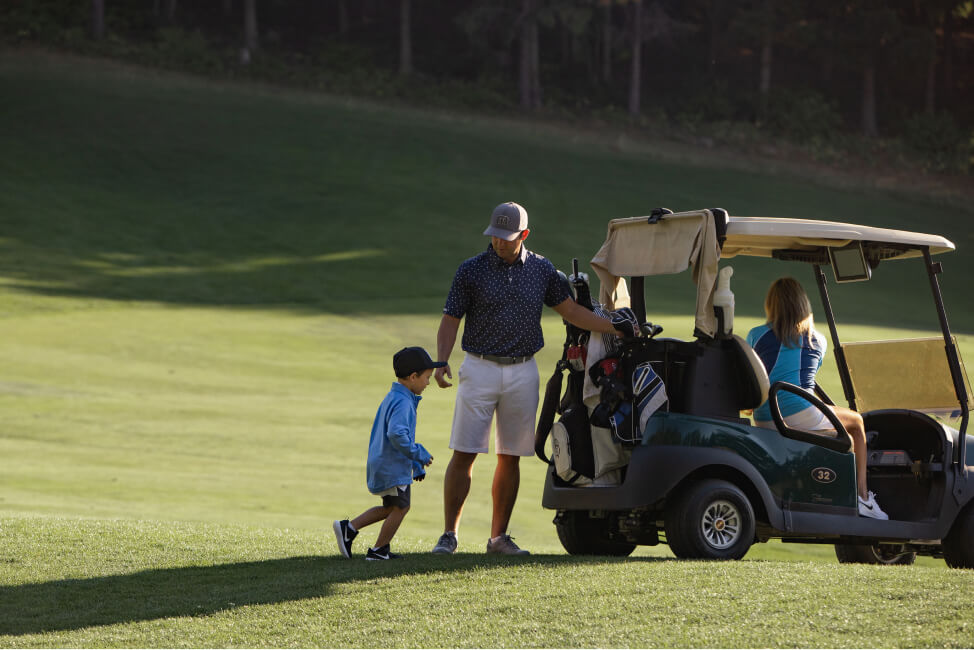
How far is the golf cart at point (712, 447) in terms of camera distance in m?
6.92

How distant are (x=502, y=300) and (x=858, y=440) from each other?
7.35ft

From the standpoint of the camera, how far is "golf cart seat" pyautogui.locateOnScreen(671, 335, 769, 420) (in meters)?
6.99

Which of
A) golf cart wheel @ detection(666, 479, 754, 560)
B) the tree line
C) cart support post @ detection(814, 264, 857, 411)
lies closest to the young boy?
golf cart wheel @ detection(666, 479, 754, 560)

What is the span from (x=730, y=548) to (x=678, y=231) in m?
1.82

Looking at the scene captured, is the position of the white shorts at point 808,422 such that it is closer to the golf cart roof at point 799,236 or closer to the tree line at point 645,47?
the golf cart roof at point 799,236

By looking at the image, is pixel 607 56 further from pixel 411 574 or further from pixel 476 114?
pixel 411 574

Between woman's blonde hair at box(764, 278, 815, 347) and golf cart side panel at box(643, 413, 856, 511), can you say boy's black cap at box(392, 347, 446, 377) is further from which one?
woman's blonde hair at box(764, 278, 815, 347)

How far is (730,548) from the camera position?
275 inches

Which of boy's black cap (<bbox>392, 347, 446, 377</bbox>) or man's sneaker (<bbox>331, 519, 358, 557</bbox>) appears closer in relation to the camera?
boy's black cap (<bbox>392, 347, 446, 377</bbox>)

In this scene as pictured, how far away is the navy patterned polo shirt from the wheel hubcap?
1412 mm

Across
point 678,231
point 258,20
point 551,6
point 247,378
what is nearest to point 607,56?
point 551,6

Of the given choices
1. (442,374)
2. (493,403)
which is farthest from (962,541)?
(442,374)

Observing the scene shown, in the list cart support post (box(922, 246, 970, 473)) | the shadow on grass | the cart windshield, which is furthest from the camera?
the cart windshield

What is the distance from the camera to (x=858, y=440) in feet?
24.0
